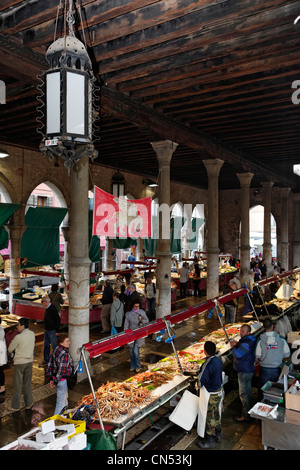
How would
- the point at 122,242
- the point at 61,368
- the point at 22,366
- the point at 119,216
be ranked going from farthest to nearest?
1. the point at 122,242
2. the point at 119,216
3. the point at 22,366
4. the point at 61,368

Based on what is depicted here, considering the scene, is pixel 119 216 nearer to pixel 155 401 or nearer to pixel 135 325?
pixel 135 325

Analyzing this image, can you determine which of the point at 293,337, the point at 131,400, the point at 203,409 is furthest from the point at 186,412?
the point at 293,337

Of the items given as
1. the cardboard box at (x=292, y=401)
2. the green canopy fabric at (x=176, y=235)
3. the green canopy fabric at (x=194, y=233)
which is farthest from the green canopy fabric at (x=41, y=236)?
the green canopy fabric at (x=194, y=233)

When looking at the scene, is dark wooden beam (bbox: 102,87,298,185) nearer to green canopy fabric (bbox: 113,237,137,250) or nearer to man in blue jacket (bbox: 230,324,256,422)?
man in blue jacket (bbox: 230,324,256,422)

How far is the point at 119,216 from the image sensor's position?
8.75 metres

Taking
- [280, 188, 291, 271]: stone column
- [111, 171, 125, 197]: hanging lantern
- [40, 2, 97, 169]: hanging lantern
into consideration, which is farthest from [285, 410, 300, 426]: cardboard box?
[280, 188, 291, 271]: stone column

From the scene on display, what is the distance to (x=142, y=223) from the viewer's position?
9367 millimetres

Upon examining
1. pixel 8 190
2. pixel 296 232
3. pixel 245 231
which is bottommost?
pixel 245 231

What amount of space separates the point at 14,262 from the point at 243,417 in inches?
394

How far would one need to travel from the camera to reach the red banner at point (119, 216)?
806cm

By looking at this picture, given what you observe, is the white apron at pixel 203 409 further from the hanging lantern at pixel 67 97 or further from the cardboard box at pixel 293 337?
the hanging lantern at pixel 67 97

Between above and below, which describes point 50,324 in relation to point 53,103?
below

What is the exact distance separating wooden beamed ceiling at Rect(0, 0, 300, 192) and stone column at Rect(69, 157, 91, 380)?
6.03 feet

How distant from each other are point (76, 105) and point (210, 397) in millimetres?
4194
